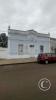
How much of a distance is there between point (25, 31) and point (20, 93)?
22.9 m

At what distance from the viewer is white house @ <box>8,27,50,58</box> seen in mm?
27062

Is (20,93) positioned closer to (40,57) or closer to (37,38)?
(40,57)

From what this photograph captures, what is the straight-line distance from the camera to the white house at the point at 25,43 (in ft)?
88.8

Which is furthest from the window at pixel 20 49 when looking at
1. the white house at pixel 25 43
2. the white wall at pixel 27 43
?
the white wall at pixel 27 43

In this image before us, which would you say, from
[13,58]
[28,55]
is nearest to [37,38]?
[28,55]

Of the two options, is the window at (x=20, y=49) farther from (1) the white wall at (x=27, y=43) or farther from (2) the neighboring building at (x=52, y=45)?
(2) the neighboring building at (x=52, y=45)

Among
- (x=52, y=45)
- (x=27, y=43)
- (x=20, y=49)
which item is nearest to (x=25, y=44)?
(x=27, y=43)

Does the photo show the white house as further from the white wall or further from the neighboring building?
the neighboring building

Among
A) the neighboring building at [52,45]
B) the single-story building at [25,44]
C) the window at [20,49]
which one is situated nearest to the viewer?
the single-story building at [25,44]

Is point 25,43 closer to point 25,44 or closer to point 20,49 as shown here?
point 25,44

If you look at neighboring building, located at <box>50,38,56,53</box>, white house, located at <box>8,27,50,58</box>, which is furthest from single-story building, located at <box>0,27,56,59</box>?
neighboring building, located at <box>50,38,56,53</box>

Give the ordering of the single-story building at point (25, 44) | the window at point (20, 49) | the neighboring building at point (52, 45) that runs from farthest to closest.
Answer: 1. the neighboring building at point (52, 45)
2. the window at point (20, 49)
3. the single-story building at point (25, 44)

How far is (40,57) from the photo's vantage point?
23.3m

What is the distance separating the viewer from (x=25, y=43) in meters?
28.7
